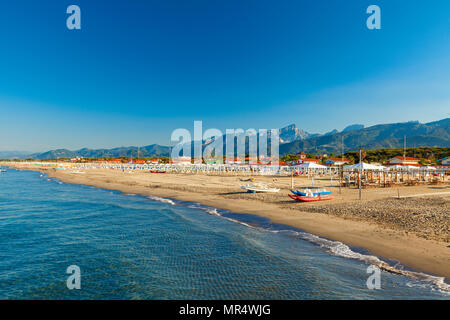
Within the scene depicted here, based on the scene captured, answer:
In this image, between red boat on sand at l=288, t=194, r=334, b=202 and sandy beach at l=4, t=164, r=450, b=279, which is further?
red boat on sand at l=288, t=194, r=334, b=202

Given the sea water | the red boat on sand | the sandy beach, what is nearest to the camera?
the sea water

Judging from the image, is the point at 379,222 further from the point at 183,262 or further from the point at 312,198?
the point at 183,262

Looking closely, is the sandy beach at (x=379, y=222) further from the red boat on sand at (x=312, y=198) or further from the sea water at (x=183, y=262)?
the sea water at (x=183, y=262)

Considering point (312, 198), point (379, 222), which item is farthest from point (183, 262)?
point (312, 198)

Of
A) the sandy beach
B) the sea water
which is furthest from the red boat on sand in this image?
the sea water

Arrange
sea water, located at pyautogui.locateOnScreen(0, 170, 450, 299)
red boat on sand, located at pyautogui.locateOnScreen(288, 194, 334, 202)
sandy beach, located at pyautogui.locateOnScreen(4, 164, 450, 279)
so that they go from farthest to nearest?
red boat on sand, located at pyautogui.locateOnScreen(288, 194, 334, 202)
sandy beach, located at pyautogui.locateOnScreen(4, 164, 450, 279)
sea water, located at pyautogui.locateOnScreen(0, 170, 450, 299)

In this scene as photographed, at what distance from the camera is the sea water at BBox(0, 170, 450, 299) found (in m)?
7.35

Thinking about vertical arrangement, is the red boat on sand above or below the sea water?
above

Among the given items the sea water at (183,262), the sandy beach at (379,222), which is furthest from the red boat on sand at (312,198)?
the sea water at (183,262)

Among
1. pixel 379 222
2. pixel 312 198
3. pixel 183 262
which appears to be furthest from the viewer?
pixel 312 198

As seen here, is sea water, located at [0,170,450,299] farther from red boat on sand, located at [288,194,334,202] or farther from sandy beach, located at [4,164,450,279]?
red boat on sand, located at [288,194,334,202]

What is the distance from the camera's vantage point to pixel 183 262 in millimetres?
9430
